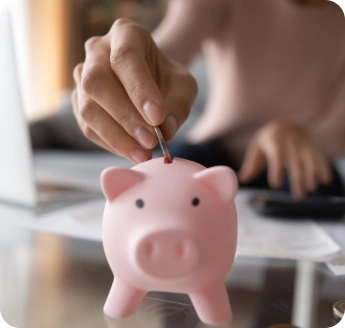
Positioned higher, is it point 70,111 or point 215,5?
point 215,5

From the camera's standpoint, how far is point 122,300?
1.19 feet

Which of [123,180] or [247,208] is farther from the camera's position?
[247,208]

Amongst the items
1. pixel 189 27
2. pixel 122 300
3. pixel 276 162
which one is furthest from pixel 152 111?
pixel 189 27

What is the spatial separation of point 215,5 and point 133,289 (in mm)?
802

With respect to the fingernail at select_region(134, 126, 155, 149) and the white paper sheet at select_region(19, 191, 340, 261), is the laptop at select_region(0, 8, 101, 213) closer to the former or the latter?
the white paper sheet at select_region(19, 191, 340, 261)

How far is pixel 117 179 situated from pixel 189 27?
0.70 m

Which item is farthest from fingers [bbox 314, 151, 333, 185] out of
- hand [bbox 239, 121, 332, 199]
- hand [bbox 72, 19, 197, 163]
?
hand [bbox 72, 19, 197, 163]

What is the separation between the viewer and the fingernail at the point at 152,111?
1.18ft

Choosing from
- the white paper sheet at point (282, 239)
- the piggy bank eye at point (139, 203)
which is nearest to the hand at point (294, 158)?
the white paper sheet at point (282, 239)

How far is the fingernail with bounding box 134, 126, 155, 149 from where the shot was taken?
0.38m

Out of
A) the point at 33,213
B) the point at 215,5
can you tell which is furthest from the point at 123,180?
the point at 215,5

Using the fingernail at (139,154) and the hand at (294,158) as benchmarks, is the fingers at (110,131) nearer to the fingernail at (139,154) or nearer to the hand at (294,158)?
the fingernail at (139,154)

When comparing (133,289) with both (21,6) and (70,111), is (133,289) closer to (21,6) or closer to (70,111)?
(70,111)

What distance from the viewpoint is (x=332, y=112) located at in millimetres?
1060
